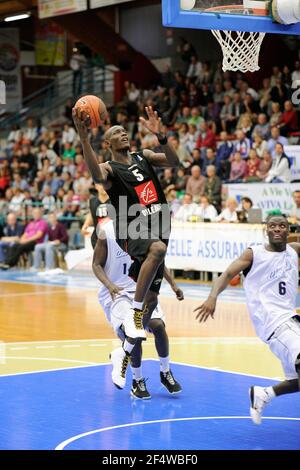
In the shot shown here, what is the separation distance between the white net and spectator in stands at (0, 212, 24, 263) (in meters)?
13.2

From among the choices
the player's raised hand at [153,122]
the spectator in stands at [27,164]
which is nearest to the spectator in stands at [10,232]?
the spectator in stands at [27,164]

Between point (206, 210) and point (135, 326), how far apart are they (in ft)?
36.5

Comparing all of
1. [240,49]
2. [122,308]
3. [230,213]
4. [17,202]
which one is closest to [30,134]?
[17,202]

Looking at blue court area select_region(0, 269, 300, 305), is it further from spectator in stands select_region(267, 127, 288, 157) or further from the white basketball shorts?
the white basketball shorts

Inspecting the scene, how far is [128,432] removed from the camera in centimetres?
679

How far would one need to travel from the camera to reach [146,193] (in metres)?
7.87

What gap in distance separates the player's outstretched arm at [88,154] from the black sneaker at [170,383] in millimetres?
1886

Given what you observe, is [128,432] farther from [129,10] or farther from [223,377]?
[129,10]

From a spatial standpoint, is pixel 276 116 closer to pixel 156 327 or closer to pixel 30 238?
pixel 30 238

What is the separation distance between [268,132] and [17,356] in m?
11.5

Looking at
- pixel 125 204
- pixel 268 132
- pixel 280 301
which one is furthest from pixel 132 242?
pixel 268 132

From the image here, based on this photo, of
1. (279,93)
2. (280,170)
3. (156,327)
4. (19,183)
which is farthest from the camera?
(19,183)

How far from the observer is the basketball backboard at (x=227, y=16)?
848cm

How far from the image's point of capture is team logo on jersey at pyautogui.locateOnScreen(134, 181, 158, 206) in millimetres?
7840
